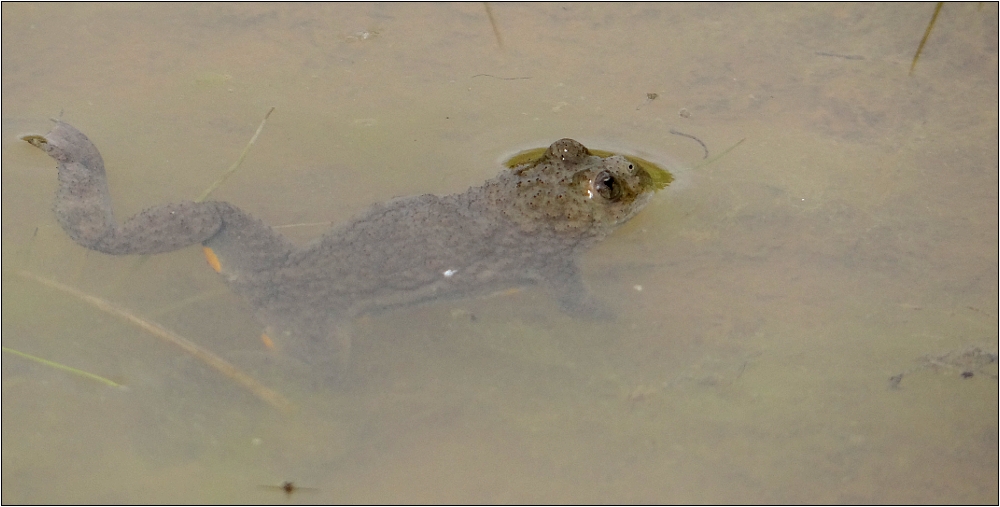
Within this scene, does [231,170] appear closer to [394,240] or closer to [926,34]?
[394,240]

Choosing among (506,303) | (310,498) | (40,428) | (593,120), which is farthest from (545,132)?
(40,428)

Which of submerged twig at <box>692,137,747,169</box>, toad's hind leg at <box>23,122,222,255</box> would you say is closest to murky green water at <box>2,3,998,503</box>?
submerged twig at <box>692,137,747,169</box>

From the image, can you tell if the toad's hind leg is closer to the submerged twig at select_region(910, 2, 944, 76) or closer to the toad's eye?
the toad's eye

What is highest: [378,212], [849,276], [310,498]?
[378,212]

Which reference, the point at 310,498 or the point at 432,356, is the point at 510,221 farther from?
the point at 310,498

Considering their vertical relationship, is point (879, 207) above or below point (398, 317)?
above

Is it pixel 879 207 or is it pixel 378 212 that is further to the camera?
pixel 879 207

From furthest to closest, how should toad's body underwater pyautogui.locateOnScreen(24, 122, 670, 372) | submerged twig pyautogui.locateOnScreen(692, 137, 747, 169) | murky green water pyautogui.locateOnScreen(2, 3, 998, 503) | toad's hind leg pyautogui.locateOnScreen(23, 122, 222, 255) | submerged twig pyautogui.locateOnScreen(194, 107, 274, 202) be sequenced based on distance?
submerged twig pyautogui.locateOnScreen(692, 137, 747, 169), submerged twig pyautogui.locateOnScreen(194, 107, 274, 202), toad's hind leg pyautogui.locateOnScreen(23, 122, 222, 255), toad's body underwater pyautogui.locateOnScreen(24, 122, 670, 372), murky green water pyautogui.locateOnScreen(2, 3, 998, 503)

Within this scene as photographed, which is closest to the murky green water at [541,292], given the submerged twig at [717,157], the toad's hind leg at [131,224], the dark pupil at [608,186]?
the submerged twig at [717,157]
